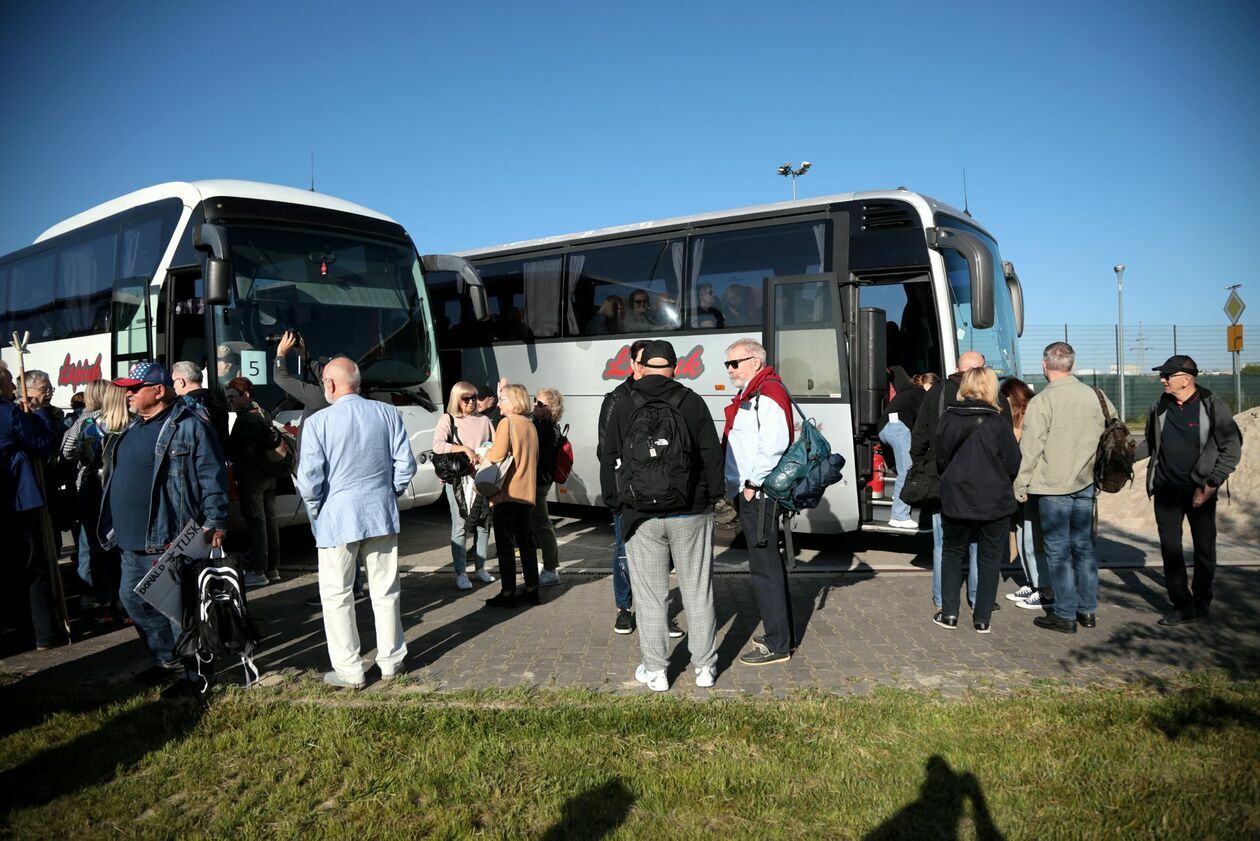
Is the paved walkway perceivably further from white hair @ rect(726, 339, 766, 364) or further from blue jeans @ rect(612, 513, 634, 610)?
white hair @ rect(726, 339, 766, 364)

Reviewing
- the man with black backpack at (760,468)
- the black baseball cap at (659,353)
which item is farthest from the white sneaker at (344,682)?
the black baseball cap at (659,353)

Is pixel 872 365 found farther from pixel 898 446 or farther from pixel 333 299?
pixel 333 299

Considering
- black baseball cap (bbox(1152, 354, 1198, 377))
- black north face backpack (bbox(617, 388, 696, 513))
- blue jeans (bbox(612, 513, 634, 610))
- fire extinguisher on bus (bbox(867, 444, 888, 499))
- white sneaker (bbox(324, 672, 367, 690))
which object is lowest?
white sneaker (bbox(324, 672, 367, 690))

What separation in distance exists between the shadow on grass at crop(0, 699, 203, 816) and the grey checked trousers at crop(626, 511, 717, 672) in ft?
8.45

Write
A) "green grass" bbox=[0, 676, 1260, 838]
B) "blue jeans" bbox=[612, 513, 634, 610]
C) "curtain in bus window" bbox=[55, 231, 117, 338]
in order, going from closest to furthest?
"green grass" bbox=[0, 676, 1260, 838]
"blue jeans" bbox=[612, 513, 634, 610]
"curtain in bus window" bbox=[55, 231, 117, 338]

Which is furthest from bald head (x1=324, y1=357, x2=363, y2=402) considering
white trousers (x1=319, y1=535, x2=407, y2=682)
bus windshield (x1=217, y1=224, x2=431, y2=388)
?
bus windshield (x1=217, y1=224, x2=431, y2=388)

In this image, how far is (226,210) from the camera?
9.46 metres

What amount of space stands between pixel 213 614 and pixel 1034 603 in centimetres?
616

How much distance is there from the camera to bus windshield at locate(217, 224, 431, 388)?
363 inches

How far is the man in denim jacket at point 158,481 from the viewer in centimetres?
548

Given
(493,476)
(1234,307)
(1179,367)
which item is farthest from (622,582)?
(1234,307)

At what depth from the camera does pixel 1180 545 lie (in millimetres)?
6676

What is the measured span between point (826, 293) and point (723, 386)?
1.58 metres

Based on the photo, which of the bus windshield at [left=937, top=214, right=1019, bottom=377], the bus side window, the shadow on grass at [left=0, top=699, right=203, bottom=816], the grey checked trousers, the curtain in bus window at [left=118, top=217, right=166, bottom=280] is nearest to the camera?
the shadow on grass at [left=0, top=699, right=203, bottom=816]
